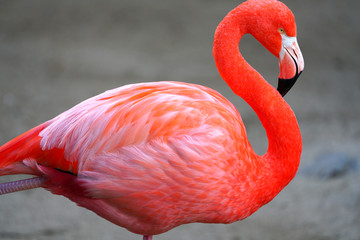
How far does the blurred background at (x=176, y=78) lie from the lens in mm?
3221

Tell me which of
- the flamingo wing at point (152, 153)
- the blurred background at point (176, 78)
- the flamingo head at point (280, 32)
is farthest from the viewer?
the blurred background at point (176, 78)

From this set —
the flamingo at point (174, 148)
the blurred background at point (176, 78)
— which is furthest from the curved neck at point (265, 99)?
the blurred background at point (176, 78)

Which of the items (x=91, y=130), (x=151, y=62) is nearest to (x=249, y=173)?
(x=91, y=130)

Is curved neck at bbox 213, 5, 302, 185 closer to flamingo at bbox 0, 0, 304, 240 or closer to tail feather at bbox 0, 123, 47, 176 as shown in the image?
flamingo at bbox 0, 0, 304, 240

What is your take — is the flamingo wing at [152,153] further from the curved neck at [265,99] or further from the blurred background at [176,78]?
the blurred background at [176,78]

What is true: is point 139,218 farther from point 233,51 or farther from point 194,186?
point 233,51

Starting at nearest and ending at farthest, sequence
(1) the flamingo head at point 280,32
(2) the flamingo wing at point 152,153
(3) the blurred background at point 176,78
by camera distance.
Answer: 1. (2) the flamingo wing at point 152,153
2. (1) the flamingo head at point 280,32
3. (3) the blurred background at point 176,78

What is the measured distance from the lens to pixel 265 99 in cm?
202

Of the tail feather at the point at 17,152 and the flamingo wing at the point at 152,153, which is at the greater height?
the flamingo wing at the point at 152,153

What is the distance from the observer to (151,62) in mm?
5414

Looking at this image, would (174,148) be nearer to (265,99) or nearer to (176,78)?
(265,99)

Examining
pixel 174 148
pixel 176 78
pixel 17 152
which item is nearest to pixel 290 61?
pixel 174 148

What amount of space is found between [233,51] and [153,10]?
4.15 metres

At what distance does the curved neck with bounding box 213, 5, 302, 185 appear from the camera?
6.53 ft
